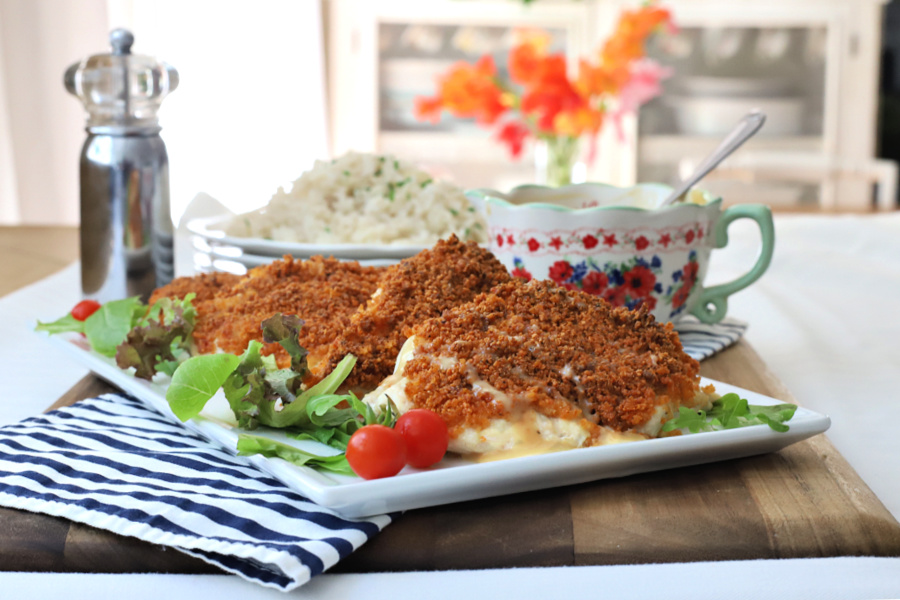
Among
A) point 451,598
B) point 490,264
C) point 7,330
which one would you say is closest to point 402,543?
point 451,598

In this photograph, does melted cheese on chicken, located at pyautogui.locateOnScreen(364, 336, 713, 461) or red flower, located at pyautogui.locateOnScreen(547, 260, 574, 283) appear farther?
red flower, located at pyautogui.locateOnScreen(547, 260, 574, 283)

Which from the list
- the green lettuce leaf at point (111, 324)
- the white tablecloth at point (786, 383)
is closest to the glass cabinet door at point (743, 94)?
the white tablecloth at point (786, 383)

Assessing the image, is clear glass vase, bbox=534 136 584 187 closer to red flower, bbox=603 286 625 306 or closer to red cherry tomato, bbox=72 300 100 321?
red flower, bbox=603 286 625 306

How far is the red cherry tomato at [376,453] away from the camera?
2.62ft

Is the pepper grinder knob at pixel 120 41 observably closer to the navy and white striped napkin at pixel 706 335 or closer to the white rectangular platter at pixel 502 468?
the white rectangular platter at pixel 502 468

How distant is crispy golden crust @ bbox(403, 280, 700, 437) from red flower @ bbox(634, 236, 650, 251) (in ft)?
1.28

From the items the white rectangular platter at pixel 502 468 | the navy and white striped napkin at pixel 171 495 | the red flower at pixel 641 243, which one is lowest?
the navy and white striped napkin at pixel 171 495

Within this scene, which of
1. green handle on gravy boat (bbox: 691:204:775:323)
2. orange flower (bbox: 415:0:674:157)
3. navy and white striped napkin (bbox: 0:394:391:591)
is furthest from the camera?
orange flower (bbox: 415:0:674:157)

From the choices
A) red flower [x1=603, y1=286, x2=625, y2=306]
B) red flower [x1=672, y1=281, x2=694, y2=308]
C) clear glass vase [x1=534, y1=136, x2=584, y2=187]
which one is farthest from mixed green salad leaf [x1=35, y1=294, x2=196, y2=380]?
clear glass vase [x1=534, y1=136, x2=584, y2=187]

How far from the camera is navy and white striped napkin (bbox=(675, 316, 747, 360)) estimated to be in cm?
146

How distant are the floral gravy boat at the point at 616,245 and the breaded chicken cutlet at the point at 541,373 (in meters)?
0.36

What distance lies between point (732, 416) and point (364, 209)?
1134 mm

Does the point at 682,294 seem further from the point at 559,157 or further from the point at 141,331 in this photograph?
the point at 559,157

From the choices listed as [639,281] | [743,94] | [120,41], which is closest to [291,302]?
[639,281]
